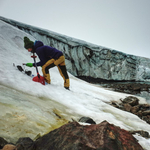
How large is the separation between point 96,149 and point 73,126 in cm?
27

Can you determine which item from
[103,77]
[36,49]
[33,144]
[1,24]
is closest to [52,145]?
[33,144]

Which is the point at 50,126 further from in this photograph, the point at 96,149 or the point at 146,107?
the point at 146,107

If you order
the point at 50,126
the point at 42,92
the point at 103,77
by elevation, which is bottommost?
the point at 103,77

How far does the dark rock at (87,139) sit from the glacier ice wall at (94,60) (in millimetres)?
13878

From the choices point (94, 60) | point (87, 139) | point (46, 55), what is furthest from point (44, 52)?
point (94, 60)

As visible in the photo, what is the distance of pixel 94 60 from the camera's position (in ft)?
54.9

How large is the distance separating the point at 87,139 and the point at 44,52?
2.87m

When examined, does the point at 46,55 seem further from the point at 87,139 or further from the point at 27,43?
the point at 87,139

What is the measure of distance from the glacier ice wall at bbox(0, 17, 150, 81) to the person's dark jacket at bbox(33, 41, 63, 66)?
11088mm

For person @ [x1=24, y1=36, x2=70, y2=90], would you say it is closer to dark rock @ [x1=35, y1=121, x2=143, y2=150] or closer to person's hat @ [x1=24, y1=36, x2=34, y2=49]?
person's hat @ [x1=24, y1=36, x2=34, y2=49]

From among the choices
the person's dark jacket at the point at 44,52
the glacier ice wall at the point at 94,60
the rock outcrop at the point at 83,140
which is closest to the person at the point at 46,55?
the person's dark jacket at the point at 44,52

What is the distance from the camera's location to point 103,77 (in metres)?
17.1

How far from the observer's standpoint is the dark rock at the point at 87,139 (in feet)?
2.39

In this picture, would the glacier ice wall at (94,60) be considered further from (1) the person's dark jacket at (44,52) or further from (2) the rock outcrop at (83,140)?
(2) the rock outcrop at (83,140)
